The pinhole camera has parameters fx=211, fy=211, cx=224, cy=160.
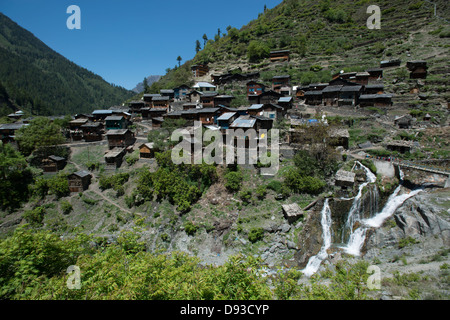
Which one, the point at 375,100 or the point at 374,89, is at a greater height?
the point at 374,89

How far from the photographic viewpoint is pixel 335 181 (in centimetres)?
2642

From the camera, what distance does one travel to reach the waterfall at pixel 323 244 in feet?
69.5

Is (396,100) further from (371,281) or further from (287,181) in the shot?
(371,281)

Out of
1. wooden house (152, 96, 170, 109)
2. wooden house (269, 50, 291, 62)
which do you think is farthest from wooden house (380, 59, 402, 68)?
wooden house (152, 96, 170, 109)

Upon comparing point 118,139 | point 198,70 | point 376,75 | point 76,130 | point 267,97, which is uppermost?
point 198,70

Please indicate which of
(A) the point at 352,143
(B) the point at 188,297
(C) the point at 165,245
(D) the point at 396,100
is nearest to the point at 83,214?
(C) the point at 165,245

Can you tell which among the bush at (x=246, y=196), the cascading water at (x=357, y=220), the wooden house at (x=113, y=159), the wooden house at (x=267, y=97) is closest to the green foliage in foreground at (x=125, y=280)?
the cascading water at (x=357, y=220)

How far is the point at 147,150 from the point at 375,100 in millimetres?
45133

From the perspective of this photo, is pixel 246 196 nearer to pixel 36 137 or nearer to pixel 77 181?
pixel 77 181

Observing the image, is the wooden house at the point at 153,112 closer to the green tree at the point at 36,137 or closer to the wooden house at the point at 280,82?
the green tree at the point at 36,137

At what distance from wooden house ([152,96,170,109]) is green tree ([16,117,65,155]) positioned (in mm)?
22012

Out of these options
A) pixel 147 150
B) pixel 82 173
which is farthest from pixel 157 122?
pixel 82 173

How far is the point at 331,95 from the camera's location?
149ft

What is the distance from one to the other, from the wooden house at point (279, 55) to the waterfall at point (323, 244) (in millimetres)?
68008
